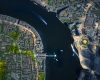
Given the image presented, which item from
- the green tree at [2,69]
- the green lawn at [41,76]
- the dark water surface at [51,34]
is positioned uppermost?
the dark water surface at [51,34]

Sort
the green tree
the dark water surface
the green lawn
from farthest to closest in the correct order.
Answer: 1. the dark water surface
2. the green lawn
3. the green tree

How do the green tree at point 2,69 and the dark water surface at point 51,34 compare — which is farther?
the dark water surface at point 51,34

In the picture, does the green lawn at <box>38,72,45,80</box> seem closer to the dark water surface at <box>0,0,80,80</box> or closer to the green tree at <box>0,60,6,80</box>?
the dark water surface at <box>0,0,80,80</box>

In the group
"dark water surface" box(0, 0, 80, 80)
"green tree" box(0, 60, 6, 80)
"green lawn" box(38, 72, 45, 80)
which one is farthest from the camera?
"dark water surface" box(0, 0, 80, 80)

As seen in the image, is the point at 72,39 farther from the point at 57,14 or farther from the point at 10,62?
the point at 10,62

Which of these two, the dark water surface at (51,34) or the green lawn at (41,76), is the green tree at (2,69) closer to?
the green lawn at (41,76)

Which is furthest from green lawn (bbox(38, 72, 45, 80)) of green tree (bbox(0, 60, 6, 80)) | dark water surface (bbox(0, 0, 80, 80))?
green tree (bbox(0, 60, 6, 80))

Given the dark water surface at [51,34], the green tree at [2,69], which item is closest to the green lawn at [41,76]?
the dark water surface at [51,34]

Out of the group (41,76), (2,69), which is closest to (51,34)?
(41,76)
